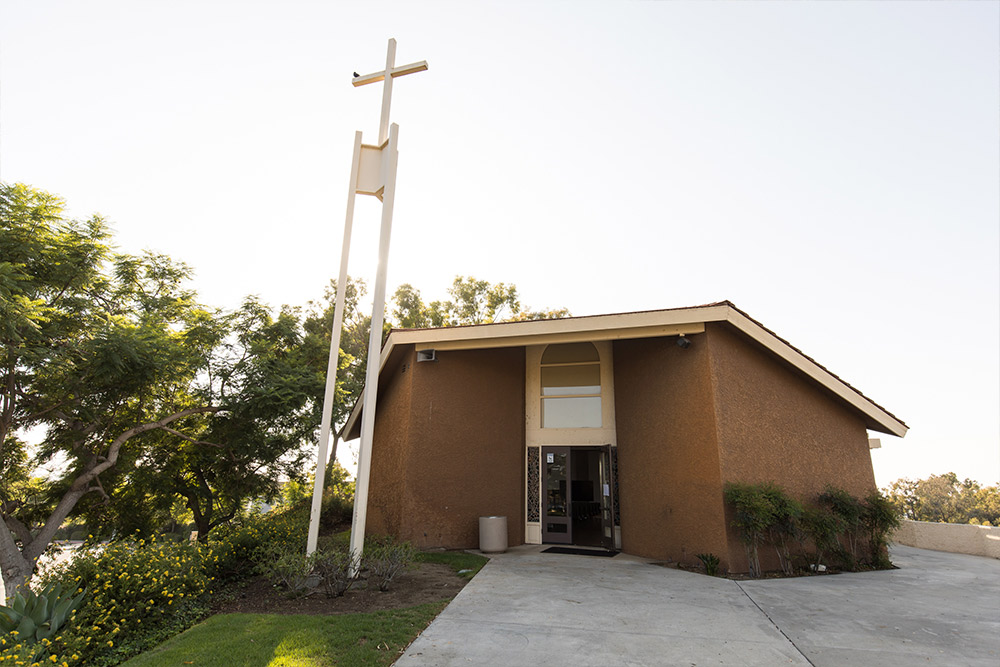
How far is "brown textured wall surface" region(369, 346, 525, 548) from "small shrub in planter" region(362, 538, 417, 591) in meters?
3.19

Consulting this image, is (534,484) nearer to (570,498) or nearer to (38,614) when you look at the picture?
A: (570,498)

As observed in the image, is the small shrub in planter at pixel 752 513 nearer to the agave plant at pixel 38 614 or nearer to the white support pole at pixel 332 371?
the white support pole at pixel 332 371

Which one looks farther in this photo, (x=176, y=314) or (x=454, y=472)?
(x=176, y=314)

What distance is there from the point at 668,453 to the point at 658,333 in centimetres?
251

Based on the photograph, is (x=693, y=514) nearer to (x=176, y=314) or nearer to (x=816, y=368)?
(x=816, y=368)

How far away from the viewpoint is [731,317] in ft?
33.0

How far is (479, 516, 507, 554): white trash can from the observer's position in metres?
11.3

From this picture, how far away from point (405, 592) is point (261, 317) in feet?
40.7

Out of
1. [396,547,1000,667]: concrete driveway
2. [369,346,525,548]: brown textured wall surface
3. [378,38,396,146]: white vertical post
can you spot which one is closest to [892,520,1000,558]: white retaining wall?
[396,547,1000,667]: concrete driveway

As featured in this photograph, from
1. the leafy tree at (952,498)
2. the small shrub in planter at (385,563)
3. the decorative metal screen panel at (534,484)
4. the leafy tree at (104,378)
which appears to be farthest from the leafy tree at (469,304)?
the leafy tree at (952,498)

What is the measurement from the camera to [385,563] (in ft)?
25.4

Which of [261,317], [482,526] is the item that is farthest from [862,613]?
[261,317]

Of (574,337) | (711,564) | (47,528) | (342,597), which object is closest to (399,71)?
(574,337)

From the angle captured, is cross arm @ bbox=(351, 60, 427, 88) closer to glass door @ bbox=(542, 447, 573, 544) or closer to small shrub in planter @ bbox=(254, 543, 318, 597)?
Result: small shrub in planter @ bbox=(254, 543, 318, 597)
